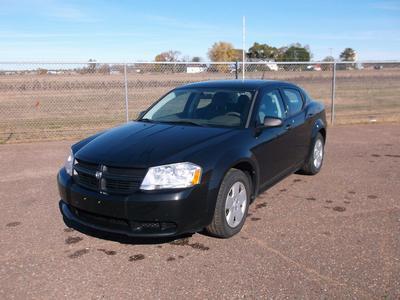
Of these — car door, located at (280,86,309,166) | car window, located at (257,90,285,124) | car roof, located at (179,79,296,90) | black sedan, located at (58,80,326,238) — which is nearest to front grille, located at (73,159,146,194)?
black sedan, located at (58,80,326,238)

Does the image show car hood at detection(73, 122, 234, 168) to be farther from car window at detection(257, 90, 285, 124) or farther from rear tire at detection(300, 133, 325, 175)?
rear tire at detection(300, 133, 325, 175)

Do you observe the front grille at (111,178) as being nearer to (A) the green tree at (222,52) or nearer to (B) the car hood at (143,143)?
(B) the car hood at (143,143)

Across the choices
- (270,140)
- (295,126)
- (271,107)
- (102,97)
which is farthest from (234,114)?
(102,97)

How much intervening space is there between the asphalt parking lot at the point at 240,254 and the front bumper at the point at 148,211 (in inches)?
10.8

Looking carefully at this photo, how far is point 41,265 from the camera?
3902 mm

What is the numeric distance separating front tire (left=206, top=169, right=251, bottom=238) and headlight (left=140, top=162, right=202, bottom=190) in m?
0.39

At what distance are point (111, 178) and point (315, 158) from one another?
3906 mm

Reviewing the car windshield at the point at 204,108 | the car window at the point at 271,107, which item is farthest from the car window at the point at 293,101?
the car windshield at the point at 204,108

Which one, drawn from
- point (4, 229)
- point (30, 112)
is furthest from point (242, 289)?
point (30, 112)

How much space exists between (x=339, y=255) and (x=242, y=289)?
1108 millimetres

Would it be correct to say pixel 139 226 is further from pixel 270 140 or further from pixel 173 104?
→ pixel 173 104

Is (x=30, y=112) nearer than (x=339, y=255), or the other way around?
(x=339, y=255)

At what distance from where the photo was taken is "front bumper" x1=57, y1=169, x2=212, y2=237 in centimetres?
382

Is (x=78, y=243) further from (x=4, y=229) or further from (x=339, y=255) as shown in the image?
(x=339, y=255)
